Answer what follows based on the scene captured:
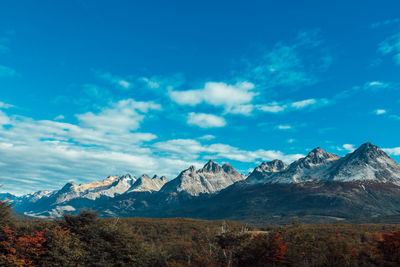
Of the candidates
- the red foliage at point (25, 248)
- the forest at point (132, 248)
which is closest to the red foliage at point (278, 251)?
the forest at point (132, 248)

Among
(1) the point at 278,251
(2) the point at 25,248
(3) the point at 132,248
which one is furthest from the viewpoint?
(3) the point at 132,248

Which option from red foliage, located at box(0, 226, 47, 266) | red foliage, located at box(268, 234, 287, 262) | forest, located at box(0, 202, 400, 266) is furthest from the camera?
red foliage, located at box(268, 234, 287, 262)

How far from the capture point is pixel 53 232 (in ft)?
190

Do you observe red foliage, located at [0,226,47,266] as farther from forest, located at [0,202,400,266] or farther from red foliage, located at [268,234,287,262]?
red foliage, located at [268,234,287,262]

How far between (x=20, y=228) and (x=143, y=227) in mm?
90423

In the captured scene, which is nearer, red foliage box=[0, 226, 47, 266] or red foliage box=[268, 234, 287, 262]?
red foliage box=[0, 226, 47, 266]

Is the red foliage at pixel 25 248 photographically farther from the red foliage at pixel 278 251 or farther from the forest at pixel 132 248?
the red foliage at pixel 278 251

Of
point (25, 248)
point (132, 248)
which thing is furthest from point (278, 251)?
point (25, 248)

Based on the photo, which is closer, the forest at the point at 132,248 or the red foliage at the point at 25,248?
the red foliage at the point at 25,248

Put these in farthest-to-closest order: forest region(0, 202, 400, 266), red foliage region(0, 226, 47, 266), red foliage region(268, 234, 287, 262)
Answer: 1. red foliage region(268, 234, 287, 262)
2. forest region(0, 202, 400, 266)
3. red foliage region(0, 226, 47, 266)

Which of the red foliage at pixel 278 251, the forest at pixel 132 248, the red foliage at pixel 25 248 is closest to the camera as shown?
the red foliage at pixel 25 248

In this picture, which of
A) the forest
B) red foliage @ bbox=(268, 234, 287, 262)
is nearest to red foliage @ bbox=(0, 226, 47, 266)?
the forest

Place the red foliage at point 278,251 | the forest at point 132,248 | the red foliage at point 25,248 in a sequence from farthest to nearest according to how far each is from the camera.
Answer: the red foliage at point 278,251 → the forest at point 132,248 → the red foliage at point 25,248

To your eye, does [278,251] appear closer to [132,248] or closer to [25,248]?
[132,248]
